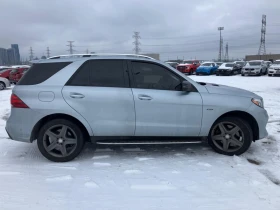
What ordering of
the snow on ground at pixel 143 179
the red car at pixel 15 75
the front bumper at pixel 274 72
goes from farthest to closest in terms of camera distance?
1. the front bumper at pixel 274 72
2. the red car at pixel 15 75
3. the snow on ground at pixel 143 179

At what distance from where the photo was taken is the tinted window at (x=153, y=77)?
4.28 meters

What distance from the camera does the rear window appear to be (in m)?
4.19

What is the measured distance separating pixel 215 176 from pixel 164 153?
3.70ft

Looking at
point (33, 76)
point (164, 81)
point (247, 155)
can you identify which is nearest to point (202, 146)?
point (247, 155)

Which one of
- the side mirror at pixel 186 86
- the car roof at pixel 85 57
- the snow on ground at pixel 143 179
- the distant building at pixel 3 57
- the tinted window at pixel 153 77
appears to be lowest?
the snow on ground at pixel 143 179

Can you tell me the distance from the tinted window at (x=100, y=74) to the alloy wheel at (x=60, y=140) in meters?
0.78

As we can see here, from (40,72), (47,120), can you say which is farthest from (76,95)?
(40,72)

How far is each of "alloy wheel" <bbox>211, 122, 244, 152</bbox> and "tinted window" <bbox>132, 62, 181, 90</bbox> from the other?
1.05m

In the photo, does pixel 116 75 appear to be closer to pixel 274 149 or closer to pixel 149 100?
pixel 149 100

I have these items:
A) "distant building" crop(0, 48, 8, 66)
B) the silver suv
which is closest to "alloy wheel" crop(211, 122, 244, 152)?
the silver suv

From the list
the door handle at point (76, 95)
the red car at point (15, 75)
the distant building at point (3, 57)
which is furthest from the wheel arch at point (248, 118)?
the distant building at point (3, 57)

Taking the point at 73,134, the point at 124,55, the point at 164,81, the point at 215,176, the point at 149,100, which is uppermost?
the point at 124,55

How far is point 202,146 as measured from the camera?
5023 mm

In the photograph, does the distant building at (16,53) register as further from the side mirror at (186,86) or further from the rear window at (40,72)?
the side mirror at (186,86)
